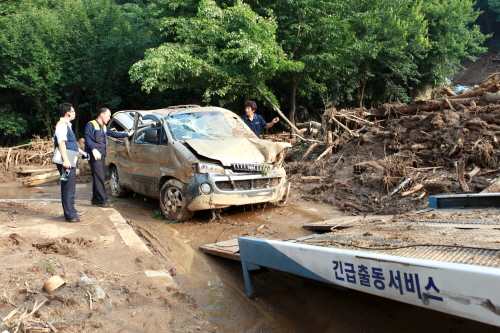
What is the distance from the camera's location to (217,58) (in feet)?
51.6

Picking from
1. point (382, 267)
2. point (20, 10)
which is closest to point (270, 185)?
point (382, 267)

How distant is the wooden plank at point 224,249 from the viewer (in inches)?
175

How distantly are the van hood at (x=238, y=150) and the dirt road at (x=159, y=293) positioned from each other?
120 centimetres

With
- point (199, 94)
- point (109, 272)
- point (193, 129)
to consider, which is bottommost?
point (109, 272)

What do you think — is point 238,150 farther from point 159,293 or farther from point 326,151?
point 326,151

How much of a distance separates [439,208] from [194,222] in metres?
3.67

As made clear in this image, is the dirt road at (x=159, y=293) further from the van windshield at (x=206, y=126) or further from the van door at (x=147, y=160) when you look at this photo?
the van windshield at (x=206, y=126)

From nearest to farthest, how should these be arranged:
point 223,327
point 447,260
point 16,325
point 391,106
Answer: point 447,260 → point 16,325 → point 223,327 → point 391,106

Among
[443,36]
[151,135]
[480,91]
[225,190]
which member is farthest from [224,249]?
[443,36]

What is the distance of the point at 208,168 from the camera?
5.95 meters

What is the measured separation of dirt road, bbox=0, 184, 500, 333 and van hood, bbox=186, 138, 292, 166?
47.1 inches

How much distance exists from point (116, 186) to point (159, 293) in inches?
211

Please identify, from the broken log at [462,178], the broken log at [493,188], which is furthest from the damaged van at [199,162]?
the broken log at [493,188]

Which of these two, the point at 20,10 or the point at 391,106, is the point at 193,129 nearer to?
the point at 391,106
